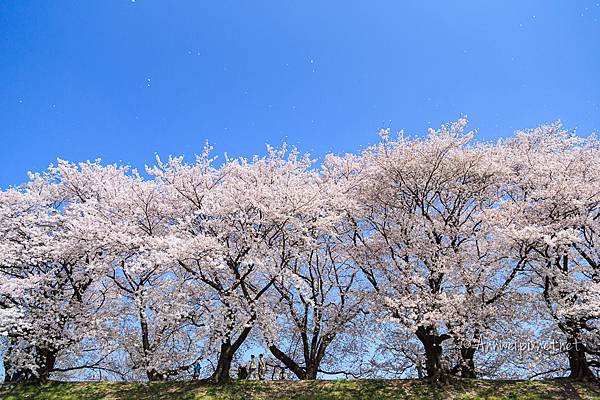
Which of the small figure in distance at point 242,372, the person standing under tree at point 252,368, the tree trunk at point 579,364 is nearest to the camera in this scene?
the tree trunk at point 579,364

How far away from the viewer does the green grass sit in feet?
54.0

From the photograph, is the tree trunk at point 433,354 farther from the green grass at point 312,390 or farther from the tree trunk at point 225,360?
the tree trunk at point 225,360

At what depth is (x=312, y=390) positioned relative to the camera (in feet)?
58.1

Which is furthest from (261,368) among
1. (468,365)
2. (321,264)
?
(468,365)

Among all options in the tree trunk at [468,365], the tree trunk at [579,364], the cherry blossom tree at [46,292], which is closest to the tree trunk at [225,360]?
the cherry blossom tree at [46,292]

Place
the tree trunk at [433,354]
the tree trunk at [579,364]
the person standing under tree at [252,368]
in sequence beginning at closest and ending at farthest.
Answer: the tree trunk at [579,364] → the tree trunk at [433,354] → the person standing under tree at [252,368]

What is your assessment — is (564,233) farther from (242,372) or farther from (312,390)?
A: (242,372)

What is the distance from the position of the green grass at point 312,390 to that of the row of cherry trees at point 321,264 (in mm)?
745

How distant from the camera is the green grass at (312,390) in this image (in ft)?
54.0

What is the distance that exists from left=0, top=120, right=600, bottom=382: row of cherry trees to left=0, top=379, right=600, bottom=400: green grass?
2.44 ft

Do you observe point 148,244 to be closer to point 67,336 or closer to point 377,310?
point 67,336

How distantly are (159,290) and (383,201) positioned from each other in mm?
10306

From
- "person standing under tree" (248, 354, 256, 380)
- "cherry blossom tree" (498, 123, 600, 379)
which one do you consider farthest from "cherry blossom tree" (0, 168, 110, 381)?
"cherry blossom tree" (498, 123, 600, 379)

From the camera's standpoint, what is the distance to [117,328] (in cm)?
2023
